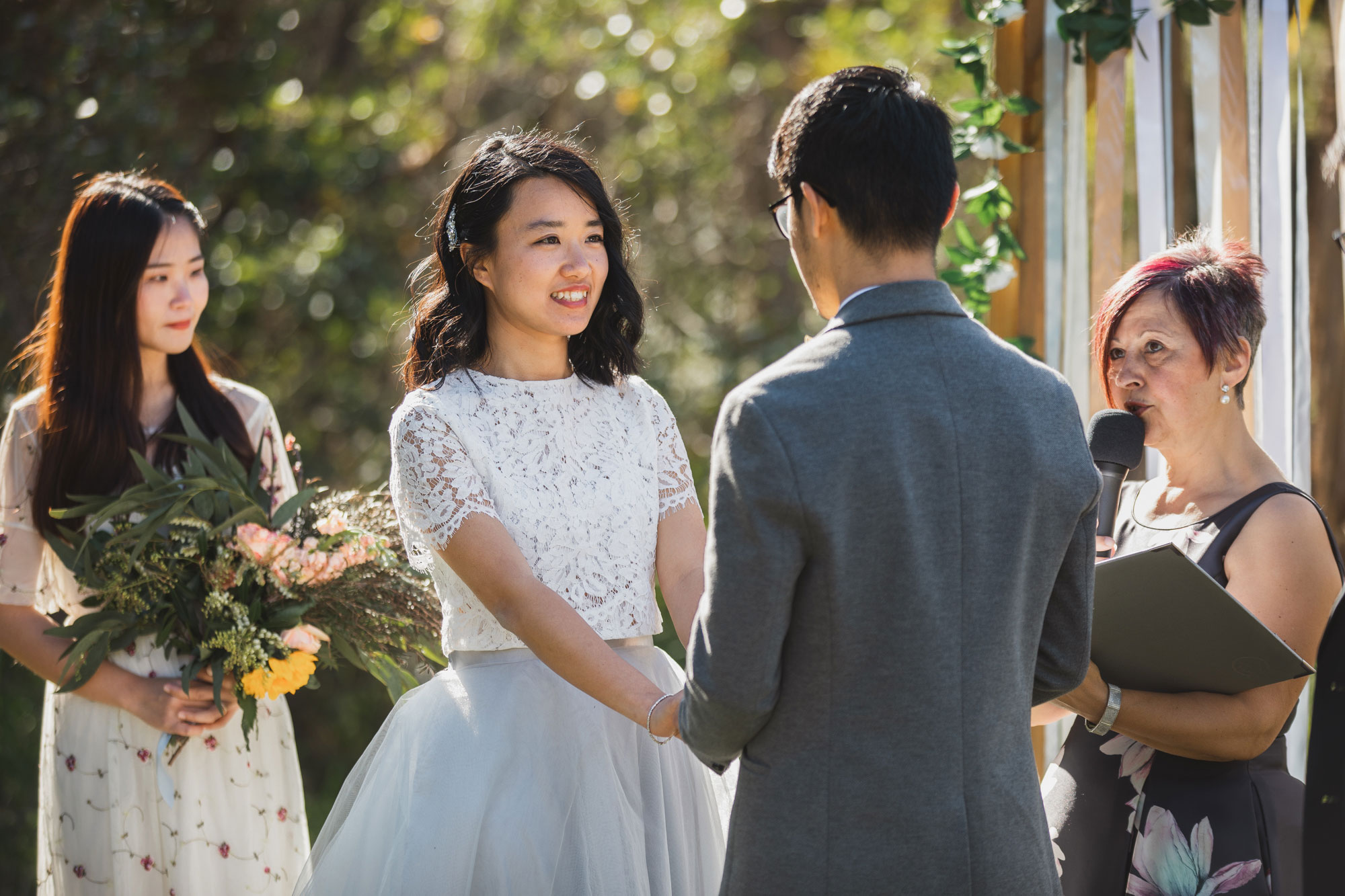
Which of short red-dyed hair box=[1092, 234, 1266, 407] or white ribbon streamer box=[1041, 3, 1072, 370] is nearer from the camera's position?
short red-dyed hair box=[1092, 234, 1266, 407]

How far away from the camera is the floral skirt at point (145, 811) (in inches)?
103

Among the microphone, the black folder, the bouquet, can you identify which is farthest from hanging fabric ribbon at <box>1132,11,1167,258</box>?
the bouquet

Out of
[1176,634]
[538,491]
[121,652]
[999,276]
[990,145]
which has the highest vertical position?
[990,145]

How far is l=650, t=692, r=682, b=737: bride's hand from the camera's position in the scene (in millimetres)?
1785

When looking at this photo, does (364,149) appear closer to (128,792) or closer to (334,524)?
(334,524)

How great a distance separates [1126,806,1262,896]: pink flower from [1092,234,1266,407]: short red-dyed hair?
75 cm

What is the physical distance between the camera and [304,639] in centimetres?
252

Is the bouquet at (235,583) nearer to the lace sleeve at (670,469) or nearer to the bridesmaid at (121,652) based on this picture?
the bridesmaid at (121,652)

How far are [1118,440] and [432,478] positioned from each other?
1.18m

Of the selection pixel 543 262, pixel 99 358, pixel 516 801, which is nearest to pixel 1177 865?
pixel 516 801

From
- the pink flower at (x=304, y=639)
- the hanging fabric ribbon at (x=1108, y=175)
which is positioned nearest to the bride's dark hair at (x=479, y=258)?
the pink flower at (x=304, y=639)

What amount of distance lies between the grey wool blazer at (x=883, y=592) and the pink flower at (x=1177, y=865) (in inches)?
23.4

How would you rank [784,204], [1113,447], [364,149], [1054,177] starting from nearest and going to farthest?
[784,204] < [1113,447] < [1054,177] < [364,149]

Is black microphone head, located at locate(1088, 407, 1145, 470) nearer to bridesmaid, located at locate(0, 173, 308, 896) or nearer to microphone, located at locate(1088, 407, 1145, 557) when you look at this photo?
microphone, located at locate(1088, 407, 1145, 557)
